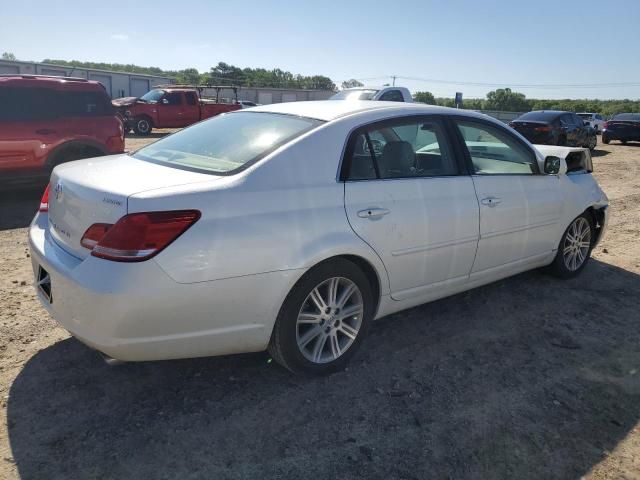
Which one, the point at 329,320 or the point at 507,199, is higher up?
the point at 507,199

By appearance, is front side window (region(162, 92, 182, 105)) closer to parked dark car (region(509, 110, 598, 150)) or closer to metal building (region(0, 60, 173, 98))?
metal building (region(0, 60, 173, 98))

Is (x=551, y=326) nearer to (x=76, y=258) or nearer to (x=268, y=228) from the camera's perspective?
(x=268, y=228)

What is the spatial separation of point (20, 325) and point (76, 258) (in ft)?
4.58

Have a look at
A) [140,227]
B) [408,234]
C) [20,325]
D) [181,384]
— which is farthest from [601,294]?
[20,325]

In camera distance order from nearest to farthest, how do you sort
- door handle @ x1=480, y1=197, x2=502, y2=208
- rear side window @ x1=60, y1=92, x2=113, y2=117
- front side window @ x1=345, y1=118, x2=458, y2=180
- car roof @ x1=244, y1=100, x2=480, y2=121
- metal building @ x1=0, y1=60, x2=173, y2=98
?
1. front side window @ x1=345, y1=118, x2=458, y2=180
2. car roof @ x1=244, y1=100, x2=480, y2=121
3. door handle @ x1=480, y1=197, x2=502, y2=208
4. rear side window @ x1=60, y1=92, x2=113, y2=117
5. metal building @ x1=0, y1=60, x2=173, y2=98

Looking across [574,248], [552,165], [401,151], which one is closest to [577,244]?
[574,248]

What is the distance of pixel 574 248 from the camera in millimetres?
4977

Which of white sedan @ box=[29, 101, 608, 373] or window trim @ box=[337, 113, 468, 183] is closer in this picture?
white sedan @ box=[29, 101, 608, 373]

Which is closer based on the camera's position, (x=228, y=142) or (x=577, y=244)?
(x=228, y=142)

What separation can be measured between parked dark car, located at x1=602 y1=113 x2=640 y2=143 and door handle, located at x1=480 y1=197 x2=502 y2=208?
2144cm

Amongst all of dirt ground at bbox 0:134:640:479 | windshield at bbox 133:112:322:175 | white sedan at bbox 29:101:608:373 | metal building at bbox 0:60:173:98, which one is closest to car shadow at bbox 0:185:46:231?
dirt ground at bbox 0:134:640:479

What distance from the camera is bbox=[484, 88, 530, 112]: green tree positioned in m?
58.9

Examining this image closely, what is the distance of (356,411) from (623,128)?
2331cm

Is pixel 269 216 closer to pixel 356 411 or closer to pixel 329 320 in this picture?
pixel 329 320
